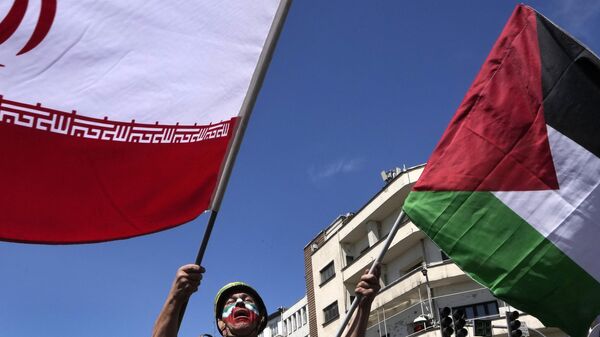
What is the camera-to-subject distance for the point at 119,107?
2.94 m

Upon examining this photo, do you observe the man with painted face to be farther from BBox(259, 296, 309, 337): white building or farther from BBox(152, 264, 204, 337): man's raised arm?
BBox(259, 296, 309, 337): white building

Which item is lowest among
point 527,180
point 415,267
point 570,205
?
point 570,205

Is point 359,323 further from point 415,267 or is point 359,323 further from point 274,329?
point 274,329

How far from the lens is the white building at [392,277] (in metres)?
26.6

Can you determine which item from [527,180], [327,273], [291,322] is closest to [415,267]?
[327,273]

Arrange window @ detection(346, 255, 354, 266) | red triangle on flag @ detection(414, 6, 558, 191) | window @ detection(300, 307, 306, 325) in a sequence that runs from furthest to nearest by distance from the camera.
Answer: window @ detection(300, 307, 306, 325)
window @ detection(346, 255, 354, 266)
red triangle on flag @ detection(414, 6, 558, 191)

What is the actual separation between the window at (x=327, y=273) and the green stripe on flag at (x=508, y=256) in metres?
32.3

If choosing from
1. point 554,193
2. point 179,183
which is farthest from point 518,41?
point 179,183

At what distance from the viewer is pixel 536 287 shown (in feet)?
13.1

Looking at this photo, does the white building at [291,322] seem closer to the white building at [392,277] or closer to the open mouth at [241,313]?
the white building at [392,277]

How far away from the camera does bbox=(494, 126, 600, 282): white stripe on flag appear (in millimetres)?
4043

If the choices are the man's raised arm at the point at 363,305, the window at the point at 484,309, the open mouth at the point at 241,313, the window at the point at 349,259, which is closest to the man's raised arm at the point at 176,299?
the open mouth at the point at 241,313

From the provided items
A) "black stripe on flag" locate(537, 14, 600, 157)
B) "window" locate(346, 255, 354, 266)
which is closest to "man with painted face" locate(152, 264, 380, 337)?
"black stripe on flag" locate(537, 14, 600, 157)

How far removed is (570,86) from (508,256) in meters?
1.24
